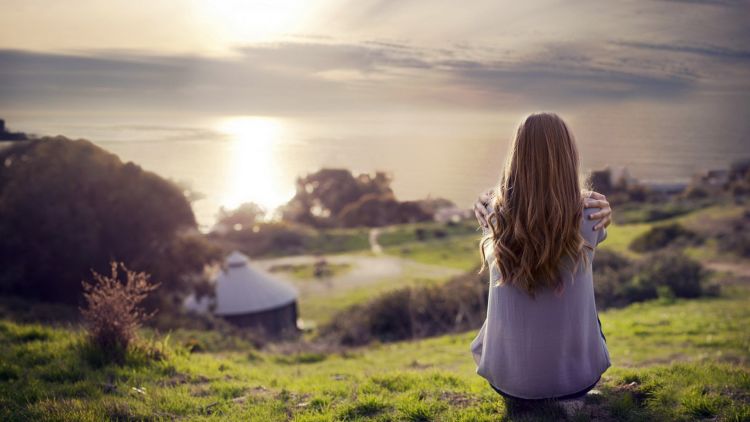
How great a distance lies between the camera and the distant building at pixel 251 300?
57.0 ft

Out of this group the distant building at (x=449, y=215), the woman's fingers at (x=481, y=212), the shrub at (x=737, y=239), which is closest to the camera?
the woman's fingers at (x=481, y=212)

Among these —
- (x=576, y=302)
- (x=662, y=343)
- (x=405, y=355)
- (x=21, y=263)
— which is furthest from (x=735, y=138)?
(x=21, y=263)

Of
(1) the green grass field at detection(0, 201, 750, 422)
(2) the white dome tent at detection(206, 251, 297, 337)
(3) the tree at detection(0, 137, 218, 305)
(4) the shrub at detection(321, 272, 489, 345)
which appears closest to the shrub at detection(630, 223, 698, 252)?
(4) the shrub at detection(321, 272, 489, 345)

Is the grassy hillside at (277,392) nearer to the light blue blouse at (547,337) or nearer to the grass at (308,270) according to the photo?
the light blue blouse at (547,337)

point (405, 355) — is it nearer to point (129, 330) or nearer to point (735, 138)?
point (129, 330)

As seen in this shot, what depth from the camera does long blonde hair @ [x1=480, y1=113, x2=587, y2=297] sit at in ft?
9.16

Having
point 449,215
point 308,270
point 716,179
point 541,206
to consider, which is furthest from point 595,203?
point 716,179

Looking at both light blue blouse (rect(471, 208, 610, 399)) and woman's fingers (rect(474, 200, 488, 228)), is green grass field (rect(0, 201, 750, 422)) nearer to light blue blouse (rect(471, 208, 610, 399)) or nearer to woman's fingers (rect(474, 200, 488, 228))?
light blue blouse (rect(471, 208, 610, 399))

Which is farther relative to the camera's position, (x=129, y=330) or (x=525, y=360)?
(x=129, y=330)

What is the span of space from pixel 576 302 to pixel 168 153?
7.91 metres

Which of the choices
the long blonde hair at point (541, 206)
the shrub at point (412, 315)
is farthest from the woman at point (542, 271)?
the shrub at point (412, 315)

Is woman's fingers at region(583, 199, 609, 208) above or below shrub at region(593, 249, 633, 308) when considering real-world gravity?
above

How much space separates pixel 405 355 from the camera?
939 centimetres

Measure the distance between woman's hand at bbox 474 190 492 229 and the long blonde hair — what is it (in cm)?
26
